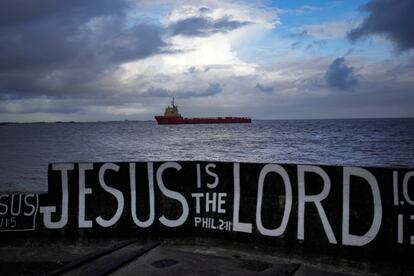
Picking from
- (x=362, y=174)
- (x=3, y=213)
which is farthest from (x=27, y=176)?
(x=362, y=174)

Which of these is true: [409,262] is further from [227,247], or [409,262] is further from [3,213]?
[3,213]

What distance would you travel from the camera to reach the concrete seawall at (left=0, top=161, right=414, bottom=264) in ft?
15.8

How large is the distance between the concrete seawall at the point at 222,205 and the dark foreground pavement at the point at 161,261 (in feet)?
0.79

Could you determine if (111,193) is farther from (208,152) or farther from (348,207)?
(208,152)

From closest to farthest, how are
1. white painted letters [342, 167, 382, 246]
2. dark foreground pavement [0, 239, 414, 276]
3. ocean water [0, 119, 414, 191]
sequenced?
1. dark foreground pavement [0, 239, 414, 276]
2. white painted letters [342, 167, 382, 246]
3. ocean water [0, 119, 414, 191]

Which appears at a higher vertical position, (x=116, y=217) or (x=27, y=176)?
(x=116, y=217)

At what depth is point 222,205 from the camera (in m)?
5.70

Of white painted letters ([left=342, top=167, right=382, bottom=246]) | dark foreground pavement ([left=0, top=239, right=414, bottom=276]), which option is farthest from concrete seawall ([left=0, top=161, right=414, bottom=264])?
dark foreground pavement ([left=0, top=239, right=414, bottom=276])

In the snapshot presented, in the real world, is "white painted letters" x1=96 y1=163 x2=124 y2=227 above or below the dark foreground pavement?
above

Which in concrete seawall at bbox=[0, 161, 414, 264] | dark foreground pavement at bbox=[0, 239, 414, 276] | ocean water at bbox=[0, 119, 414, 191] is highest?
concrete seawall at bbox=[0, 161, 414, 264]

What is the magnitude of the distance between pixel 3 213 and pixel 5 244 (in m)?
0.52

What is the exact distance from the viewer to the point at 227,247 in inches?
208

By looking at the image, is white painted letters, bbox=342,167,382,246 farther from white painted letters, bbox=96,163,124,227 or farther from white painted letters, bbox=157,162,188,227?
white painted letters, bbox=96,163,124,227

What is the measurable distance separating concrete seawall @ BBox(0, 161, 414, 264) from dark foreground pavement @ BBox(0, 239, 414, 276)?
0.79ft
